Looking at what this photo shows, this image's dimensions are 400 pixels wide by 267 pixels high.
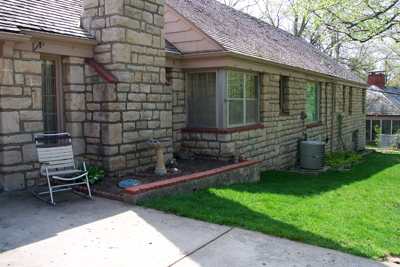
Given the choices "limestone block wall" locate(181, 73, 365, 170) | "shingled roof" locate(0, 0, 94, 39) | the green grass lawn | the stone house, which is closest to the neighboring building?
"limestone block wall" locate(181, 73, 365, 170)

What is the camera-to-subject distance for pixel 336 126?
17.2 meters

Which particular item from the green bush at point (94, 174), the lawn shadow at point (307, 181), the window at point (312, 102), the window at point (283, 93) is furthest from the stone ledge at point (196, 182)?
the window at point (312, 102)

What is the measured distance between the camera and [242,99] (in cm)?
979

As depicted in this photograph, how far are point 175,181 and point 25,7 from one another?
4317 mm

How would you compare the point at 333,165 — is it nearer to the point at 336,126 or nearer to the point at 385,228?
the point at 336,126

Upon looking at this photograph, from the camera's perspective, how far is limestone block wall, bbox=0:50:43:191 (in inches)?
229

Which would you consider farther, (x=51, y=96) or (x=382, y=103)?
(x=382, y=103)

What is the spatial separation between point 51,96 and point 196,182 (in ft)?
10.5

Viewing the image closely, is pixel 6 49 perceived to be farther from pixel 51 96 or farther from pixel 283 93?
pixel 283 93

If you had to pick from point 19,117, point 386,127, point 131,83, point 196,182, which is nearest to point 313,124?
point 196,182

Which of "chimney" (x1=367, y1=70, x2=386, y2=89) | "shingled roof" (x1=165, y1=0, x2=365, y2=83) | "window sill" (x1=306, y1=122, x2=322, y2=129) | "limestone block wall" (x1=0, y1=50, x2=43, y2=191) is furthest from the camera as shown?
"chimney" (x1=367, y1=70, x2=386, y2=89)

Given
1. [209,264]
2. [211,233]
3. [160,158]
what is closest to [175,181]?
[160,158]

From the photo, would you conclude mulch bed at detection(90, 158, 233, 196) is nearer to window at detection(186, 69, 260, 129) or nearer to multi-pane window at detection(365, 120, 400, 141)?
window at detection(186, 69, 260, 129)

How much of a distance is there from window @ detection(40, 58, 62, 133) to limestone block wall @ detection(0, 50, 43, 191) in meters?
0.40
